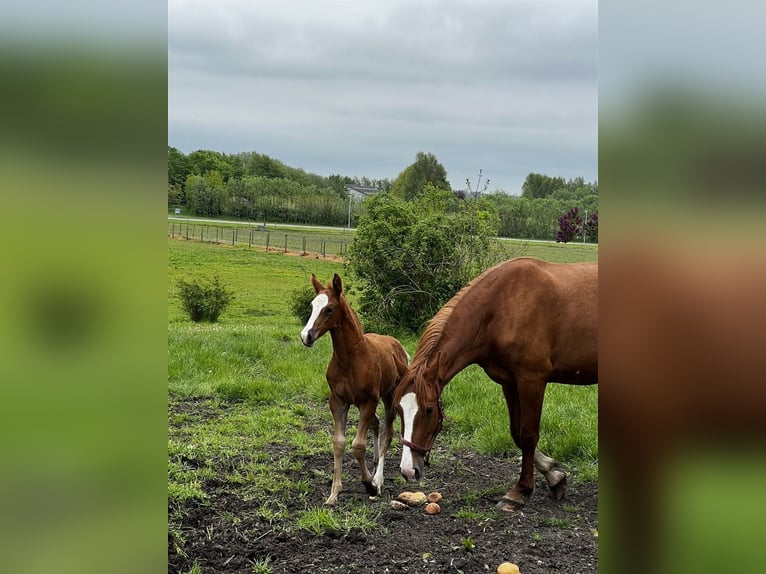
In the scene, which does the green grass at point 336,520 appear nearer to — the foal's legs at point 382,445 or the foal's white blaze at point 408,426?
the foal's legs at point 382,445

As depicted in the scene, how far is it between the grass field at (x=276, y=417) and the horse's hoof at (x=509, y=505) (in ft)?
2.64

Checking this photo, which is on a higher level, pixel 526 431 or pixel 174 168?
pixel 174 168

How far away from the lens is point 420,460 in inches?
171

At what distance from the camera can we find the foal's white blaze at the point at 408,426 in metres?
4.26

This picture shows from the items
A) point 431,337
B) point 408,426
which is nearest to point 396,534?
point 408,426

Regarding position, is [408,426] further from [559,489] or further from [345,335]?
[559,489]

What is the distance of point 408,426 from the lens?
427 centimetres

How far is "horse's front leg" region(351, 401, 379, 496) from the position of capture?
16.1ft

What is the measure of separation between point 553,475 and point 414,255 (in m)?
6.88

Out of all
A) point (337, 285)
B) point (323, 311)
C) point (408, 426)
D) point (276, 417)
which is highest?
point (337, 285)
